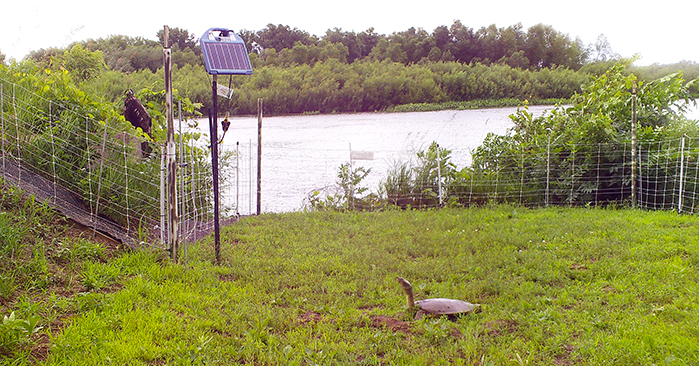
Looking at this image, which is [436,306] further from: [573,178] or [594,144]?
[594,144]

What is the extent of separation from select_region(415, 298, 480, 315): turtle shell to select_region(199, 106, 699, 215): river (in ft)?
14.0

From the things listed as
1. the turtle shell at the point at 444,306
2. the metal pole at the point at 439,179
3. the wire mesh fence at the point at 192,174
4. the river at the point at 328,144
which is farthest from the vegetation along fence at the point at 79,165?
the metal pole at the point at 439,179

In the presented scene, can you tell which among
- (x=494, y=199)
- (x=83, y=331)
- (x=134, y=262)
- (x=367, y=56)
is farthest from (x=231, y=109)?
(x=83, y=331)

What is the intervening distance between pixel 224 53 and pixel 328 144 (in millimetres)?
8390

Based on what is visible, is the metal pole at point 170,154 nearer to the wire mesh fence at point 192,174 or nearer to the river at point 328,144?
the wire mesh fence at point 192,174

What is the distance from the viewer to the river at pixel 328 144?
9.37 metres

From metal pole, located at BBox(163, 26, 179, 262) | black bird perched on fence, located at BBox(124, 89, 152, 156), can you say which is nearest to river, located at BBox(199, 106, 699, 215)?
black bird perched on fence, located at BBox(124, 89, 152, 156)

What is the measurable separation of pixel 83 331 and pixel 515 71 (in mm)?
19493

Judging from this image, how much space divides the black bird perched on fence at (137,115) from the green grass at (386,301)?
6.40 ft

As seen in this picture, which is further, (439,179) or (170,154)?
(439,179)

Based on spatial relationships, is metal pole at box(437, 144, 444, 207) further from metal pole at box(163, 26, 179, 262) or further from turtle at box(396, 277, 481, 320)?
metal pole at box(163, 26, 179, 262)

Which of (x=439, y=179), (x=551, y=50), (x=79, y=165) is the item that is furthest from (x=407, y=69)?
(x=79, y=165)

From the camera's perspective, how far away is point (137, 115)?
6.75m

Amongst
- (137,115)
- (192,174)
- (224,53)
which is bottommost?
(192,174)
